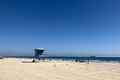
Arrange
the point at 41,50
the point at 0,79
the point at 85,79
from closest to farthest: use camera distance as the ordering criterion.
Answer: the point at 0,79 → the point at 85,79 → the point at 41,50

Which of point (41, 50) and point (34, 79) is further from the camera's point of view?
point (41, 50)

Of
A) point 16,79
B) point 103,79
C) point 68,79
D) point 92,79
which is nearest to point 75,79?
point 68,79

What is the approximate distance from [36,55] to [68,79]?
4475cm

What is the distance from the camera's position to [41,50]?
54000 millimetres

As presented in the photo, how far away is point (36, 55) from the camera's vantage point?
2174 inches

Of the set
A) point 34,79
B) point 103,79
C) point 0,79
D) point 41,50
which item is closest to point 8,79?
point 0,79

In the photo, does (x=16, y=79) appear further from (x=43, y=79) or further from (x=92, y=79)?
(x=92, y=79)

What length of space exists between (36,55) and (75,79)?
44858 millimetres

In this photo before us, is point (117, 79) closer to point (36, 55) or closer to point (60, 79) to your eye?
point (60, 79)

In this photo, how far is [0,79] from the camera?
35.5 feet

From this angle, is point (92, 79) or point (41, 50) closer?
point (92, 79)

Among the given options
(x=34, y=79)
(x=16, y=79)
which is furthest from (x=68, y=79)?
(x=16, y=79)

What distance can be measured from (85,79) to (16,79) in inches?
194

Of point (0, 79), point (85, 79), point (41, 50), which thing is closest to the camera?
point (0, 79)
